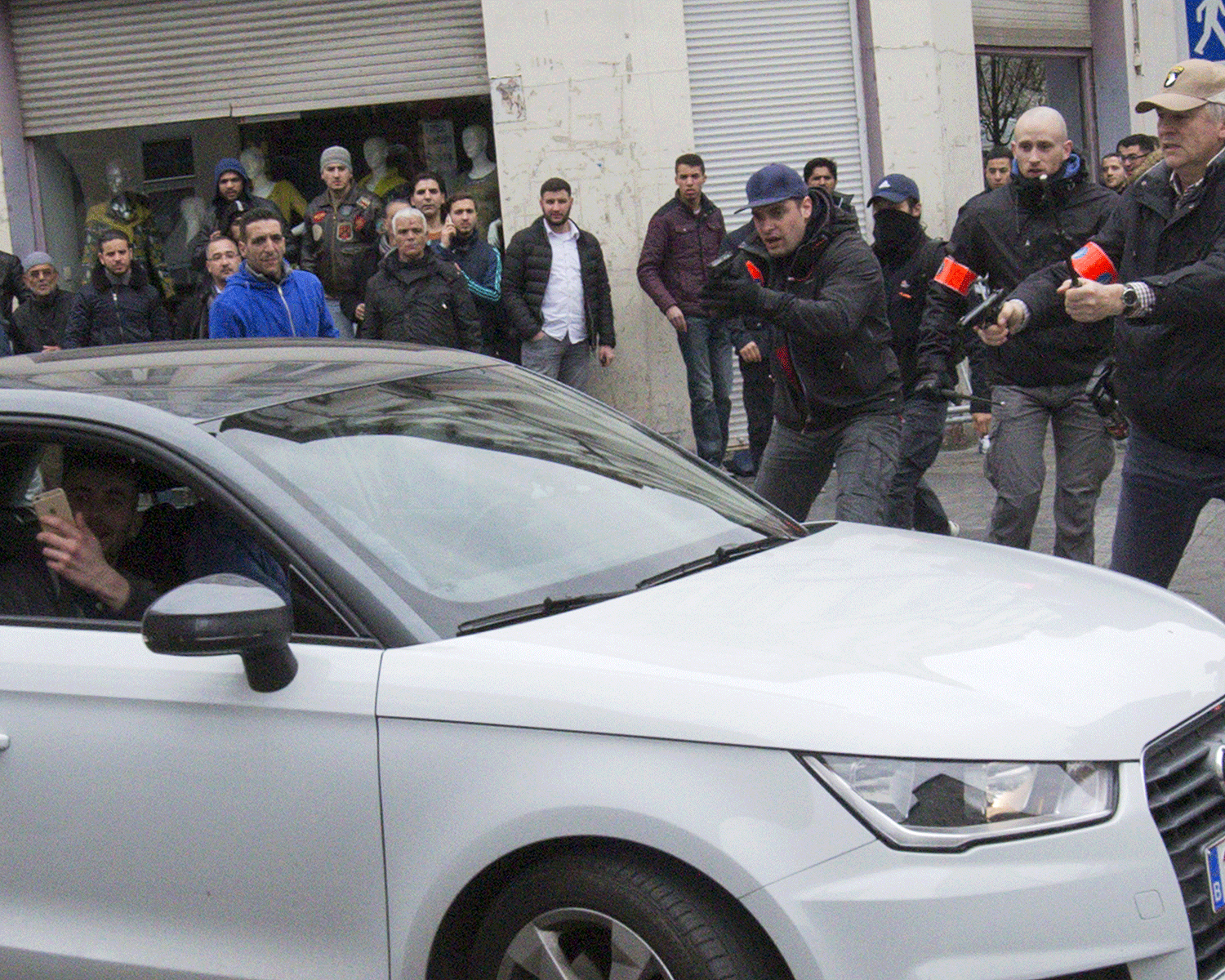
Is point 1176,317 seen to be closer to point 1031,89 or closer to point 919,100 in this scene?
point 919,100

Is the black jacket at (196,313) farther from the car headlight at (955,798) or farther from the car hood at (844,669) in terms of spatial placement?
the car headlight at (955,798)

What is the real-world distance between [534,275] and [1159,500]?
6404mm

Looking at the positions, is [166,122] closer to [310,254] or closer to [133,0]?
[133,0]

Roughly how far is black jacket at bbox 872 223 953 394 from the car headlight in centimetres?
528

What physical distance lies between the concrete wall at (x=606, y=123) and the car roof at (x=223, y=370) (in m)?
7.92

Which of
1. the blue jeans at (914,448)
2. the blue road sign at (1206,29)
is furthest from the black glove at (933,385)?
the blue road sign at (1206,29)

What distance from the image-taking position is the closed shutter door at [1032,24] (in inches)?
554

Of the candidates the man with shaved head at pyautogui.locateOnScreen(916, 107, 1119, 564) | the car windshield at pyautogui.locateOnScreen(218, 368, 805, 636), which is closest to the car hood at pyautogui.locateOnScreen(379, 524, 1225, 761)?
the car windshield at pyautogui.locateOnScreen(218, 368, 805, 636)

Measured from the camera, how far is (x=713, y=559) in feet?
11.6

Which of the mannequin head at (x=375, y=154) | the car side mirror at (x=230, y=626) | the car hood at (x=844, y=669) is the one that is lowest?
the car hood at (x=844, y=669)

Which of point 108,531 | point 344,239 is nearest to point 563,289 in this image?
point 344,239

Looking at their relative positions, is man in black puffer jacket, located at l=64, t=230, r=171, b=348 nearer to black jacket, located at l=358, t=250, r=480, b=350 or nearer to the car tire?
black jacket, located at l=358, t=250, r=480, b=350

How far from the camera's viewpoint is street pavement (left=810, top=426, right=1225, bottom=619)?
7.11 metres

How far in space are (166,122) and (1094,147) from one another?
8234mm
